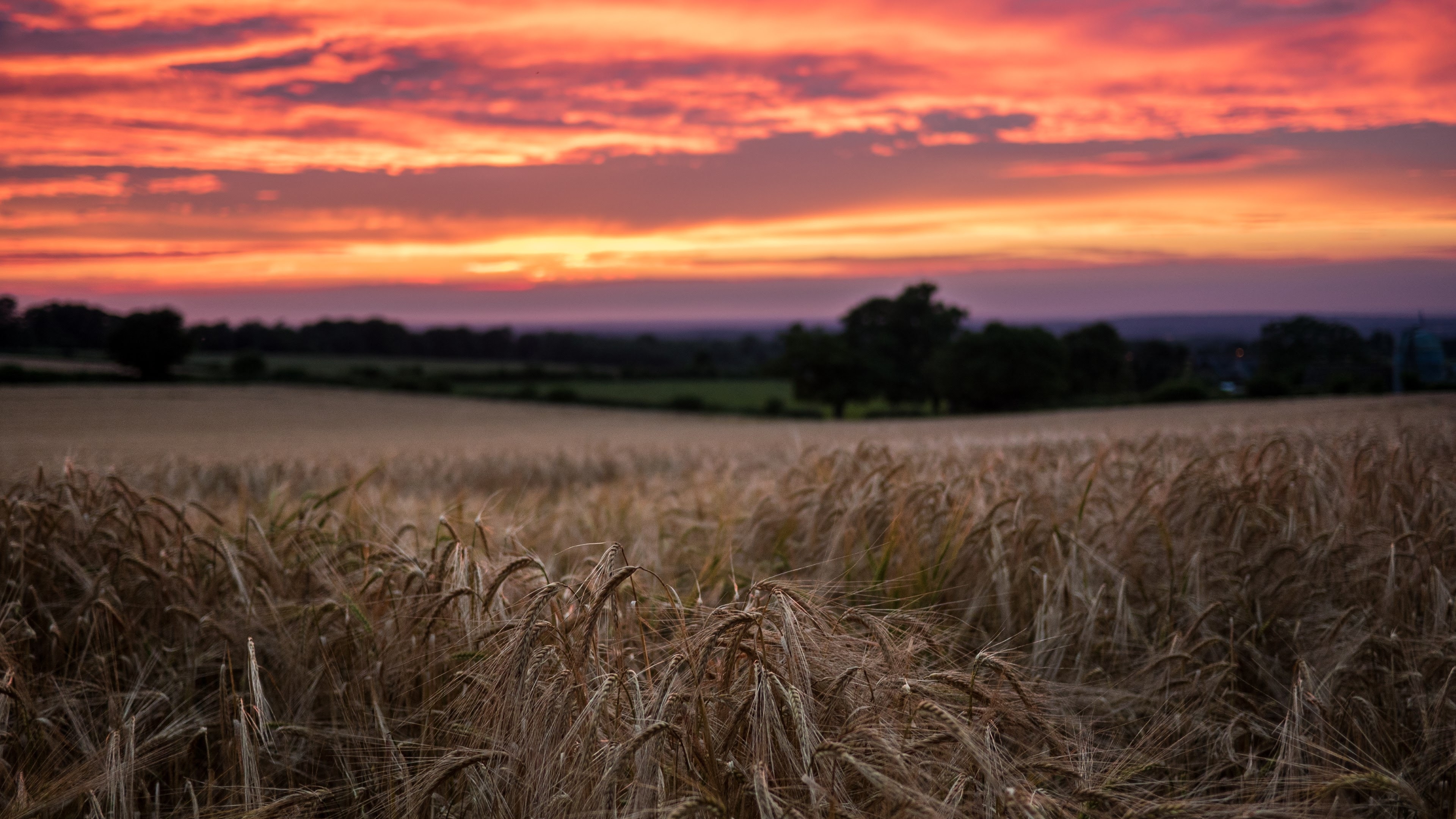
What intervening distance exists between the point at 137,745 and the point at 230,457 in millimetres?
11985

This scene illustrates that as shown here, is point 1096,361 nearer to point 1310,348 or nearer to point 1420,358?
point 1310,348

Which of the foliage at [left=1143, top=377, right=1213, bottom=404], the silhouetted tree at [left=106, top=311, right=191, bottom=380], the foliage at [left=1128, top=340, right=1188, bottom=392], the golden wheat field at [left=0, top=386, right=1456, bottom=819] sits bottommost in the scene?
the foliage at [left=1143, top=377, right=1213, bottom=404]

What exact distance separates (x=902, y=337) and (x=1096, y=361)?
14.5m

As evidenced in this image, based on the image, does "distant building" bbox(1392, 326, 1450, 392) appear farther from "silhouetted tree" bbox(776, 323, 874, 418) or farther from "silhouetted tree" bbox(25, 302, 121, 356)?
"silhouetted tree" bbox(25, 302, 121, 356)

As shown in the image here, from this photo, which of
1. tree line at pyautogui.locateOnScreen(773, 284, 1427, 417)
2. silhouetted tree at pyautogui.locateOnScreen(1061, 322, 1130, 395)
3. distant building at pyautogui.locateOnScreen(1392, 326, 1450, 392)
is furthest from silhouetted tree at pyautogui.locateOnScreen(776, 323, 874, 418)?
distant building at pyautogui.locateOnScreen(1392, 326, 1450, 392)

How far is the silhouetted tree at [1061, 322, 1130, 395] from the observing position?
5575 centimetres

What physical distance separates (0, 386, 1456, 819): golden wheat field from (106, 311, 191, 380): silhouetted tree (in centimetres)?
3422

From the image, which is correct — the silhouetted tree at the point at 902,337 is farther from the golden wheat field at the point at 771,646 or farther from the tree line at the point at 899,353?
the golden wheat field at the point at 771,646

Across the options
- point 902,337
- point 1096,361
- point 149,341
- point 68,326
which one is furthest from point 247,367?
point 1096,361

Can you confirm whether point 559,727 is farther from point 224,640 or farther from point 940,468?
point 940,468

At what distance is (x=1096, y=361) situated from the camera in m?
59.4

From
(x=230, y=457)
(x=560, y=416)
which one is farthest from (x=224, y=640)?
(x=560, y=416)

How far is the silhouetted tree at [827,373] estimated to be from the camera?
54.9m

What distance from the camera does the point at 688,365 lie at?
62.8 meters
